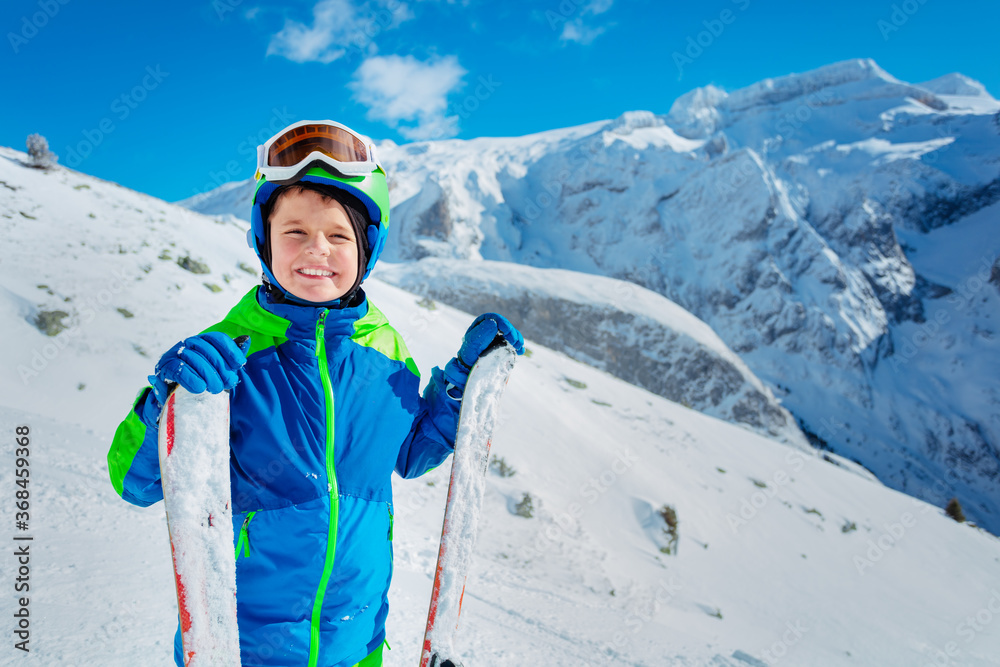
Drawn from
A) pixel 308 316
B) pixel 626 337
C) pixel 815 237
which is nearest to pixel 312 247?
pixel 308 316

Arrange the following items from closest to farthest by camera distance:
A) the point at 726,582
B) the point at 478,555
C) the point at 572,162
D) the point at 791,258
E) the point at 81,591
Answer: the point at 81,591
the point at 478,555
the point at 726,582
the point at 791,258
the point at 572,162

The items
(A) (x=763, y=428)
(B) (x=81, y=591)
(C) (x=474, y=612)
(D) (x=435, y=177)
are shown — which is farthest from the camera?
(D) (x=435, y=177)

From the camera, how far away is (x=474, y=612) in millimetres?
4254

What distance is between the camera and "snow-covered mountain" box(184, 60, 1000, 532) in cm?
4656

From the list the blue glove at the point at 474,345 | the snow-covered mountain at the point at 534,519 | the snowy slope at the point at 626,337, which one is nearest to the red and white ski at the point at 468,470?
the blue glove at the point at 474,345

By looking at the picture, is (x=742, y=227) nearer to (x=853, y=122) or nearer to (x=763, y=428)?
(x=763, y=428)

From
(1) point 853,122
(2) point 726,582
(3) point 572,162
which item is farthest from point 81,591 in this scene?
(1) point 853,122

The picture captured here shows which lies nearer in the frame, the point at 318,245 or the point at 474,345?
the point at 318,245

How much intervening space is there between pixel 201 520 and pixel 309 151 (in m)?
1.26

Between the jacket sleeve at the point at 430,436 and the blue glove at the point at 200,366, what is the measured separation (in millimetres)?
738

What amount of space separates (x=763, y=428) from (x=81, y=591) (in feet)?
114

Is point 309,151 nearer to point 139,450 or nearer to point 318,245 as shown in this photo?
point 318,245

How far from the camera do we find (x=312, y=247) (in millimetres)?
1680

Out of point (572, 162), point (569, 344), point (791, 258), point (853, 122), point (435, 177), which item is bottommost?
point (569, 344)
